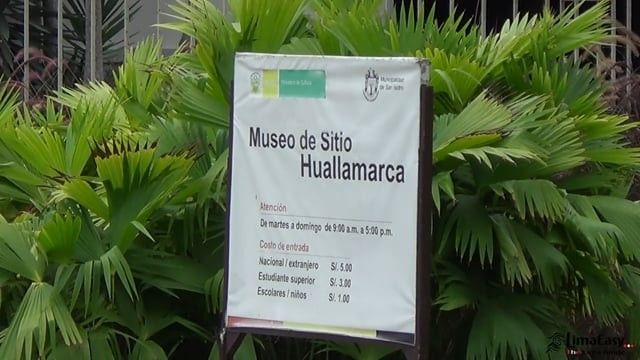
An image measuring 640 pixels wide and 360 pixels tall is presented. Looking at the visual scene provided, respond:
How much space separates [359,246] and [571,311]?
1395mm

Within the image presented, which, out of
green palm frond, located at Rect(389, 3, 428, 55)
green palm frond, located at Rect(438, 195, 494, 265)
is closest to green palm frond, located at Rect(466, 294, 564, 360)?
green palm frond, located at Rect(438, 195, 494, 265)

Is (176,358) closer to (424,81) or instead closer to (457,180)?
(457,180)

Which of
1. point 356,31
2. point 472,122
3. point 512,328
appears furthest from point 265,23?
point 512,328

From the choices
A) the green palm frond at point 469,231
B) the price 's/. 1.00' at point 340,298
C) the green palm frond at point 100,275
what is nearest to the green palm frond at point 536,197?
the green palm frond at point 469,231

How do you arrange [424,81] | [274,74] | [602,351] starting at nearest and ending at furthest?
1. [424,81]
2. [274,74]
3. [602,351]

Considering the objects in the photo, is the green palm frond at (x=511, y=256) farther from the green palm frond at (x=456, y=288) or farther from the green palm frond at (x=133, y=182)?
the green palm frond at (x=133, y=182)

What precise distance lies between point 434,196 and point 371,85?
0.66m

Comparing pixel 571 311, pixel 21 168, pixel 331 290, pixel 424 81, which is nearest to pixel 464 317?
pixel 571 311

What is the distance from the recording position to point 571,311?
4.95 meters

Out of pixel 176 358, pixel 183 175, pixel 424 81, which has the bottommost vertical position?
pixel 176 358

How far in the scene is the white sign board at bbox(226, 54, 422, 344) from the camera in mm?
3975

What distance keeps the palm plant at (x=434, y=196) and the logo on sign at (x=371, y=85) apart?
0.54 metres

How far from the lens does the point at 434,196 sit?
4.48 meters

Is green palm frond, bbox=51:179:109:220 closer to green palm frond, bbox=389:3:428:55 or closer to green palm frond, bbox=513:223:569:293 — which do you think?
green palm frond, bbox=389:3:428:55
